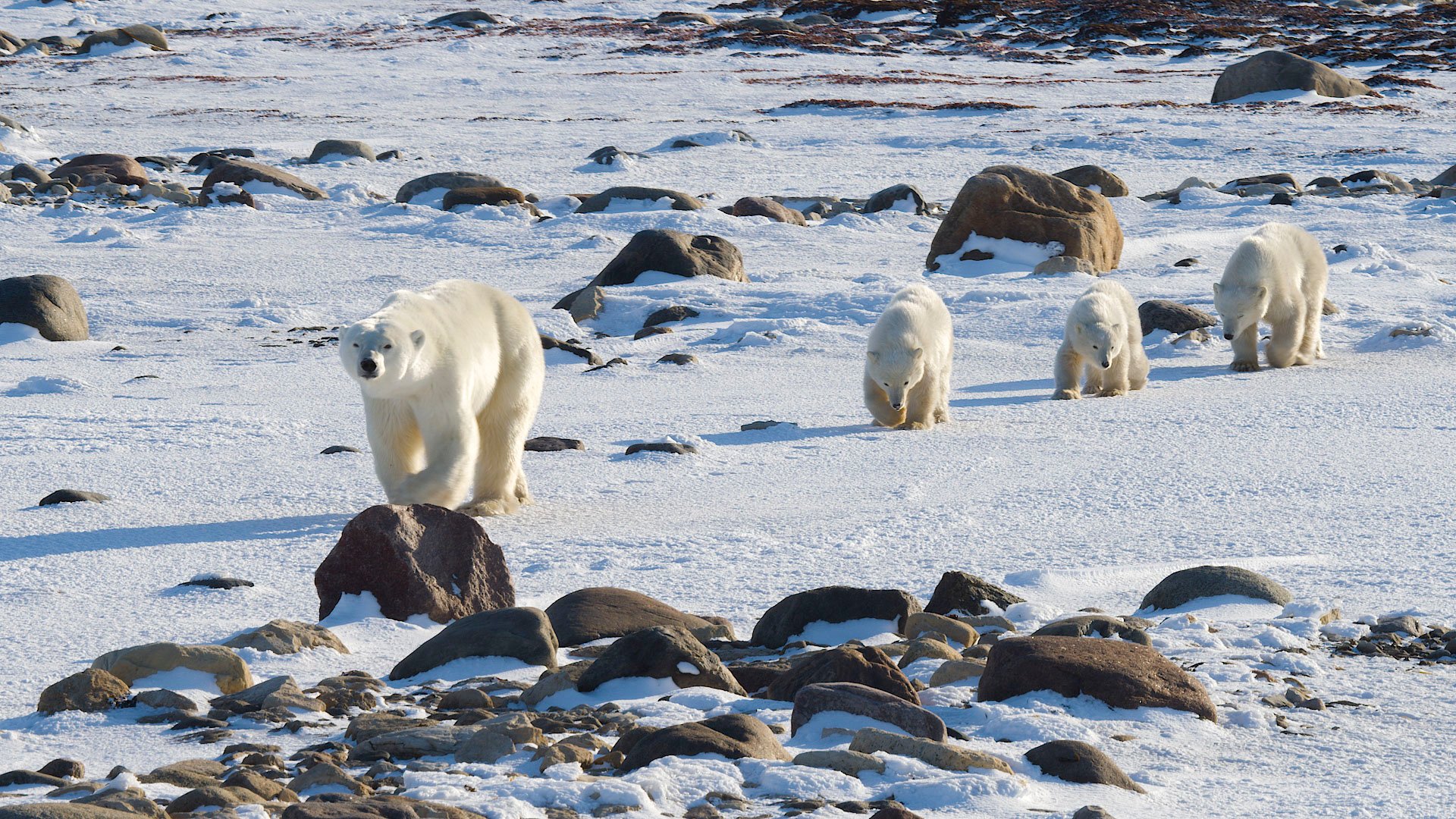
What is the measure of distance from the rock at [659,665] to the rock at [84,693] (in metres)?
1.01

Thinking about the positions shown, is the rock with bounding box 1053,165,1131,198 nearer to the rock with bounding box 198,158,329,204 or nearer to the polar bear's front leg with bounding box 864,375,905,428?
the rock with bounding box 198,158,329,204

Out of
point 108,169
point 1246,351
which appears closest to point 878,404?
point 1246,351

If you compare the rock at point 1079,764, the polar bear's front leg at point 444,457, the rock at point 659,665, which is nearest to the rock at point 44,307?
the polar bear's front leg at point 444,457

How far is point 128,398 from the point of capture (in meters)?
8.02

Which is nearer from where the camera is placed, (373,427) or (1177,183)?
(373,427)

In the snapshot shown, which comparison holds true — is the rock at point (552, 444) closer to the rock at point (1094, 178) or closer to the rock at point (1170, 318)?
the rock at point (1170, 318)

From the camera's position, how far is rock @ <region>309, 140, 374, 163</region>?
2108 centimetres

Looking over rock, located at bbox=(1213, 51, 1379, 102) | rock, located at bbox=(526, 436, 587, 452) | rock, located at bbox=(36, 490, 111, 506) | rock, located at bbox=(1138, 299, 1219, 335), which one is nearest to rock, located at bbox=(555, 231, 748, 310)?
rock, located at bbox=(1138, 299, 1219, 335)

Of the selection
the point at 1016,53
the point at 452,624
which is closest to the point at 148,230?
the point at 452,624

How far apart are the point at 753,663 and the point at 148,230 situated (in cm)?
1267

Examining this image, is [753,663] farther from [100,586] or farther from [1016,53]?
[1016,53]

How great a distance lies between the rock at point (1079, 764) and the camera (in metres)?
2.92

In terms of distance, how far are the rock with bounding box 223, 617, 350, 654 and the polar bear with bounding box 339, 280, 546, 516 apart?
1.29 meters

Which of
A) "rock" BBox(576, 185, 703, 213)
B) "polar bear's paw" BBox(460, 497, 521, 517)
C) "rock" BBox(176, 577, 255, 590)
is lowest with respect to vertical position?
"rock" BBox(576, 185, 703, 213)
